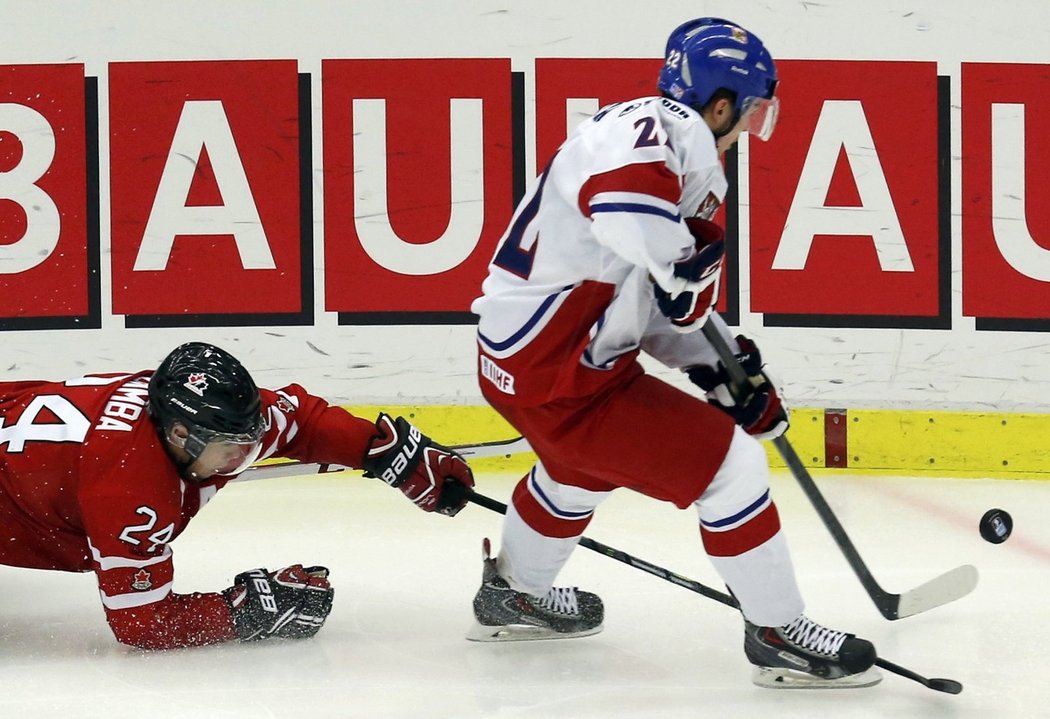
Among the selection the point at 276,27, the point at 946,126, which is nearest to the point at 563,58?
the point at 276,27

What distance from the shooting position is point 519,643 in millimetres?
2725

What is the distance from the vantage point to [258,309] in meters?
4.08

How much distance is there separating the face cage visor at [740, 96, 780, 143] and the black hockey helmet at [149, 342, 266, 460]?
3.41ft

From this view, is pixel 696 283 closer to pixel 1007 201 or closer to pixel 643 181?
pixel 643 181

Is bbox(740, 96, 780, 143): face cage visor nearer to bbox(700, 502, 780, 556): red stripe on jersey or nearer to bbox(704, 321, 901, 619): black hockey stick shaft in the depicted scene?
bbox(704, 321, 901, 619): black hockey stick shaft

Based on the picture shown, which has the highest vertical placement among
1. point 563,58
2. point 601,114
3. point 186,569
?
point 563,58

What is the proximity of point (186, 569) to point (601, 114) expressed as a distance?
1.60 m

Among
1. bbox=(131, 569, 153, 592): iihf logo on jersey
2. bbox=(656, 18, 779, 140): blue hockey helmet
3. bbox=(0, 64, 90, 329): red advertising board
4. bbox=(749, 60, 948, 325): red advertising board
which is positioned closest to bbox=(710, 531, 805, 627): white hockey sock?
bbox=(656, 18, 779, 140): blue hockey helmet

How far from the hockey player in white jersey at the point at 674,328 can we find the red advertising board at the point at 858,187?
1.65 meters

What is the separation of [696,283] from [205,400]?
0.92 m

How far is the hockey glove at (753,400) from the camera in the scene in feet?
8.36

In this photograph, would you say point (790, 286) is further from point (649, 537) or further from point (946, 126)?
point (649, 537)

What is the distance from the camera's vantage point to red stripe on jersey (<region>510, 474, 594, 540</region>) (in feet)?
8.55

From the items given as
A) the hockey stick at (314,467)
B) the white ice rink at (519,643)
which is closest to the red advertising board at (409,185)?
the white ice rink at (519,643)
